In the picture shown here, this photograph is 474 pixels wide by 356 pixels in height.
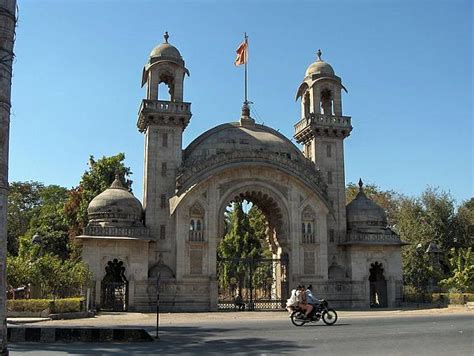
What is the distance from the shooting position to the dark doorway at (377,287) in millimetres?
39219

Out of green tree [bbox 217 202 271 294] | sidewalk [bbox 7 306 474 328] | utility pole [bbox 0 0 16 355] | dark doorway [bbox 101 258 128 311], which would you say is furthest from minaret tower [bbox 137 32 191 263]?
utility pole [bbox 0 0 16 355]

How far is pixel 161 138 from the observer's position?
38.0 metres

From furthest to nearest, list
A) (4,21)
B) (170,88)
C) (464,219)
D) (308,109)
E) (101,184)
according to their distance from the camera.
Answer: (464,219)
(101,184)
(308,109)
(170,88)
(4,21)

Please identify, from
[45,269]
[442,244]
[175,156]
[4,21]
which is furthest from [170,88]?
[4,21]

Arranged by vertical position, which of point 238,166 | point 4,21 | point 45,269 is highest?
point 238,166

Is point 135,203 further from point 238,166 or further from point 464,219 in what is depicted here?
point 464,219

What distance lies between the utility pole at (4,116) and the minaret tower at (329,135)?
3209 centimetres

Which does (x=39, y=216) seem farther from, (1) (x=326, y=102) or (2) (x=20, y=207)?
(1) (x=326, y=102)

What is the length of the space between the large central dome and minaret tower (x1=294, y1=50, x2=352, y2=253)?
1642mm

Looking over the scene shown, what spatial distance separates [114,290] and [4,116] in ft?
88.8

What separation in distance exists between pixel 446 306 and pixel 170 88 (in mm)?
23668

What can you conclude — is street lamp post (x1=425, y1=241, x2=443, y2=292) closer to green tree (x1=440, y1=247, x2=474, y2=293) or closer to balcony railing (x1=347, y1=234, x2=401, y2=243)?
green tree (x1=440, y1=247, x2=474, y2=293)

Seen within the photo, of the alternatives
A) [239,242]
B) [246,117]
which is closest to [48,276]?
[246,117]

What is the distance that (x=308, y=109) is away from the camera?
1754 inches
